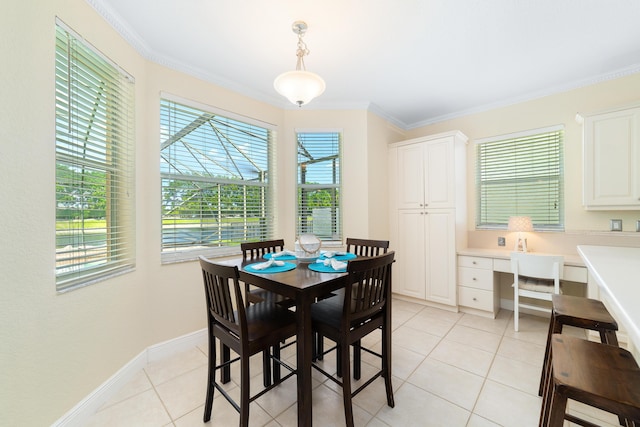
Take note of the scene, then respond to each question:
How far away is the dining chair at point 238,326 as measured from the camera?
4.39 feet

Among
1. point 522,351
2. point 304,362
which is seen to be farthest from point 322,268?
point 522,351

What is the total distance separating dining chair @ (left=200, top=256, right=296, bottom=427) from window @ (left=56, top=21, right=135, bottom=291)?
0.88 metres

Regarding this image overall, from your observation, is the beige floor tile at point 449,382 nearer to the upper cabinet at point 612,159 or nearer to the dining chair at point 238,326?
the dining chair at point 238,326

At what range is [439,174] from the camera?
3262 mm

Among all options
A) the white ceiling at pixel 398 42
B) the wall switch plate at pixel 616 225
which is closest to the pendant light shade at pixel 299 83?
the white ceiling at pixel 398 42

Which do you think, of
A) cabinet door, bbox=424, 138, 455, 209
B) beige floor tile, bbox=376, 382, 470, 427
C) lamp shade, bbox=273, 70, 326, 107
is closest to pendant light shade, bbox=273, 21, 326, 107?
lamp shade, bbox=273, 70, 326, 107

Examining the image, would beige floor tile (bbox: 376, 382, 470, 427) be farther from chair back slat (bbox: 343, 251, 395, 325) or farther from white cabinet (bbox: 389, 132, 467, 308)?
white cabinet (bbox: 389, 132, 467, 308)

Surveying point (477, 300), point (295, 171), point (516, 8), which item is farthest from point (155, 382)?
point (516, 8)

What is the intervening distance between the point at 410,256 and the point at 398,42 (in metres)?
2.53

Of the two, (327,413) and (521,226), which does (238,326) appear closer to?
(327,413)

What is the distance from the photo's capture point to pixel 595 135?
250cm

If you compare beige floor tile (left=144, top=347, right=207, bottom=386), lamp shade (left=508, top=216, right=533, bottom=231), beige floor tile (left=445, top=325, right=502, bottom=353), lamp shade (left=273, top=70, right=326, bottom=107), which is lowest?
beige floor tile (left=144, top=347, right=207, bottom=386)

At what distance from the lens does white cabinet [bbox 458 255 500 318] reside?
2967 millimetres

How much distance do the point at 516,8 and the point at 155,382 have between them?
381 cm
